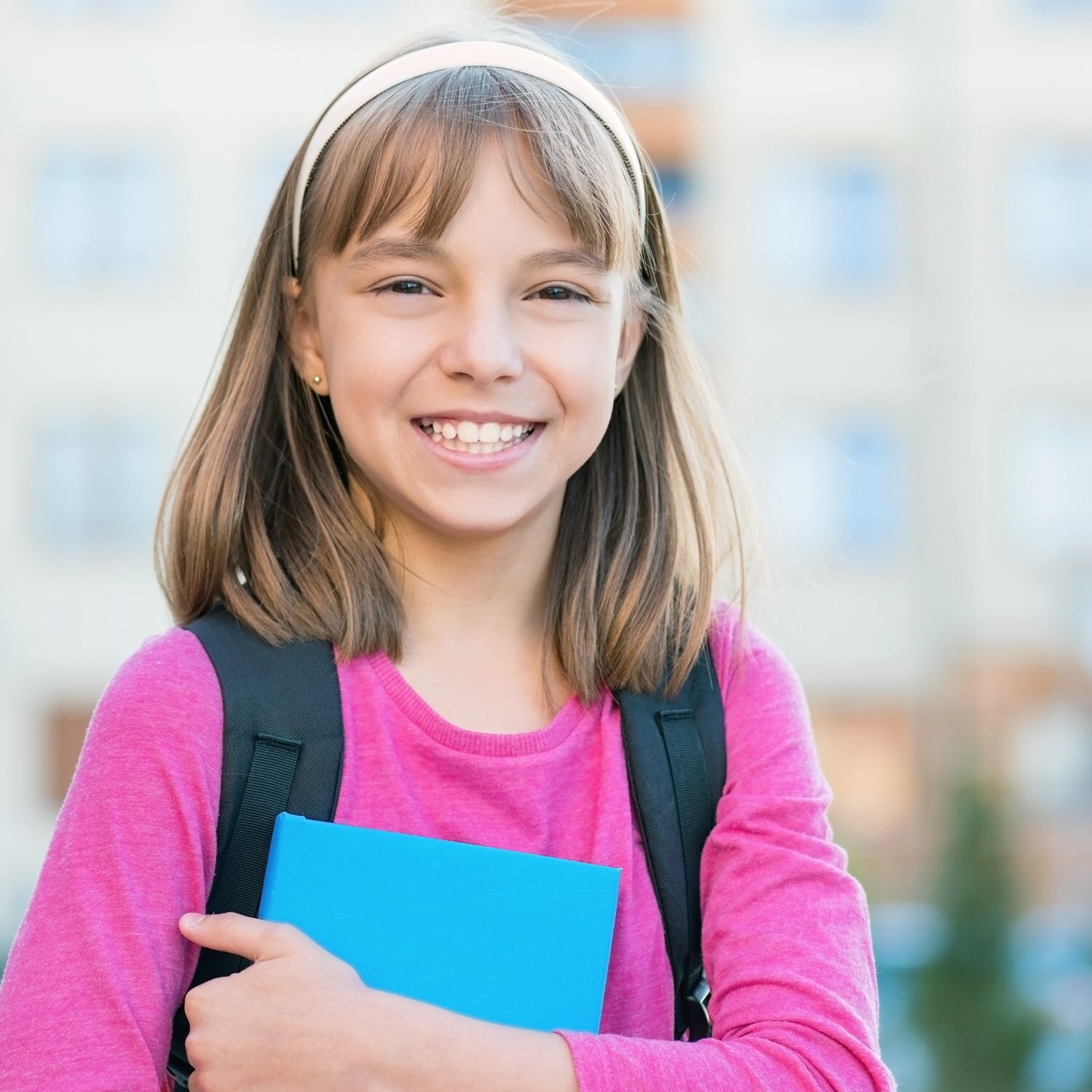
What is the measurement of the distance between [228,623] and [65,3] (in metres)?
12.0

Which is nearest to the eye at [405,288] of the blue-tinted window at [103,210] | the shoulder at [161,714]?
the shoulder at [161,714]

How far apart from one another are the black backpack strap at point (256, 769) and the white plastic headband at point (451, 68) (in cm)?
42

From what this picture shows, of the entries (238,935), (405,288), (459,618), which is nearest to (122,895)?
(238,935)

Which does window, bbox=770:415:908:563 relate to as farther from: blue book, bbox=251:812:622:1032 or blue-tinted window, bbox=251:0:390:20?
blue book, bbox=251:812:622:1032

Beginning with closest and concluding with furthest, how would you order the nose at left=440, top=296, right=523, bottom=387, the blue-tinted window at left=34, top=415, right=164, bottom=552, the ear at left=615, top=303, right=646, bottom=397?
1. the nose at left=440, top=296, right=523, bottom=387
2. the ear at left=615, top=303, right=646, bottom=397
3. the blue-tinted window at left=34, top=415, right=164, bottom=552

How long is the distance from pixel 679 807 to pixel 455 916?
211 mm

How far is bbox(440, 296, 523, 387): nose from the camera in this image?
1282 mm

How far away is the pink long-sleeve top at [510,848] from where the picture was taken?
3.71ft

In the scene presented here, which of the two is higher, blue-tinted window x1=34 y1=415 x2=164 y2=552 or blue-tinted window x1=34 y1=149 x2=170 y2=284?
blue-tinted window x1=34 y1=149 x2=170 y2=284

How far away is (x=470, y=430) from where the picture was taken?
1345 millimetres

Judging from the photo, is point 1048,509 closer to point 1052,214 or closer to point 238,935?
point 1052,214

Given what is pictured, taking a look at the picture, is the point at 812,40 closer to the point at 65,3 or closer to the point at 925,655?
the point at 925,655

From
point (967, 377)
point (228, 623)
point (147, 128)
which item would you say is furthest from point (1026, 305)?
point (228, 623)

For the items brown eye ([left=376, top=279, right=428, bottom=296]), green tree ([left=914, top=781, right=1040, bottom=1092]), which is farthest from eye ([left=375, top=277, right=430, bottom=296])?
green tree ([left=914, top=781, right=1040, bottom=1092])
